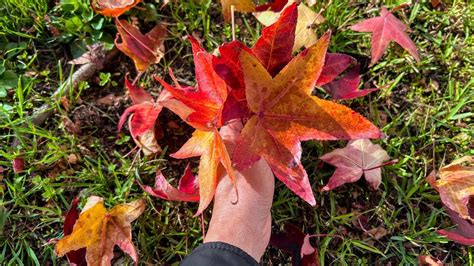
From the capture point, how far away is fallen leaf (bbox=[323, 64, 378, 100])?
4.63 ft

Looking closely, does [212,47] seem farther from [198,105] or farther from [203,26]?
[198,105]

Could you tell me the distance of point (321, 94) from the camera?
154cm

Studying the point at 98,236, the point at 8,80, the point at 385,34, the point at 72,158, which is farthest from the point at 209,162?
the point at 8,80

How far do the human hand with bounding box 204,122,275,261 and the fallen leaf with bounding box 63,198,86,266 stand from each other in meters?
0.38

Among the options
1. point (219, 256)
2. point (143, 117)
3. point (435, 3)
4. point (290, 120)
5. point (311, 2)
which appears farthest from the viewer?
point (435, 3)

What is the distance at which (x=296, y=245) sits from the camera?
1391 millimetres

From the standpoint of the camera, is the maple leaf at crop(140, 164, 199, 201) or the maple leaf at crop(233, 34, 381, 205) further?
the maple leaf at crop(140, 164, 199, 201)

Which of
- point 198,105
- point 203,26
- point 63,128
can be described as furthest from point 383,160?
point 63,128

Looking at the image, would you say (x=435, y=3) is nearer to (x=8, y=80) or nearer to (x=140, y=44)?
(x=140, y=44)

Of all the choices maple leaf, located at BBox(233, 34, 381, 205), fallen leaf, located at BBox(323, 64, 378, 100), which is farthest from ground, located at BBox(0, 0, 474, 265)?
maple leaf, located at BBox(233, 34, 381, 205)

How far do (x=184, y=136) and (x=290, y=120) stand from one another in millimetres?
614

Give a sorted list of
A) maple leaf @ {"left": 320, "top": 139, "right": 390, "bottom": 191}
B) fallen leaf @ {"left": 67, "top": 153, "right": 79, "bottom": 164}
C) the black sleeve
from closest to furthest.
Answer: the black sleeve, maple leaf @ {"left": 320, "top": 139, "right": 390, "bottom": 191}, fallen leaf @ {"left": 67, "top": 153, "right": 79, "bottom": 164}

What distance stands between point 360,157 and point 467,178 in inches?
12.0

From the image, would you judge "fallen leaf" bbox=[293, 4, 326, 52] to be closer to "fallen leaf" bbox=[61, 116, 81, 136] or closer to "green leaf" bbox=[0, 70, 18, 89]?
"fallen leaf" bbox=[61, 116, 81, 136]
